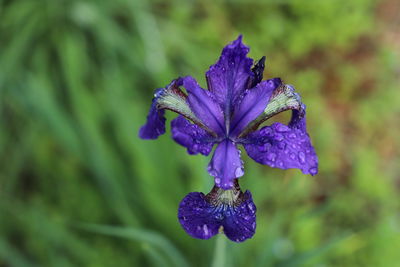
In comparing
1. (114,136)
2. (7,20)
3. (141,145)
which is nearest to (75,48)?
(7,20)

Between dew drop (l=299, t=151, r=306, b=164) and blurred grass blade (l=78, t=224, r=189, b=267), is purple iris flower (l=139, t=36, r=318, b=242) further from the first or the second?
blurred grass blade (l=78, t=224, r=189, b=267)

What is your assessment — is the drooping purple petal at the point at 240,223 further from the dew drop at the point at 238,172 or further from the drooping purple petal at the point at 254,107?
the drooping purple petal at the point at 254,107

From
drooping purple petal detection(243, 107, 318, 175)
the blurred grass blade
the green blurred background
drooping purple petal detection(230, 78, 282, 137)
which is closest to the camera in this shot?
drooping purple petal detection(243, 107, 318, 175)

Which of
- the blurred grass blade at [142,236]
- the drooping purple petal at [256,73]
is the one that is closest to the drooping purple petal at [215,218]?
the drooping purple petal at [256,73]

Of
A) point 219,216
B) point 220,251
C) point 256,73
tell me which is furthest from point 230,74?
point 220,251

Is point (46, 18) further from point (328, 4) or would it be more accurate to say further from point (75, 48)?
Answer: point (328, 4)

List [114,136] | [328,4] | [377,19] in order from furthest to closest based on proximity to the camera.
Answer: [377,19]
[328,4]
[114,136]

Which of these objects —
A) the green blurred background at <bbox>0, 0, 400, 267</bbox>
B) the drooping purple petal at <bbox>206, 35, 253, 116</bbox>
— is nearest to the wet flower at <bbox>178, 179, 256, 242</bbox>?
the drooping purple petal at <bbox>206, 35, 253, 116</bbox>
